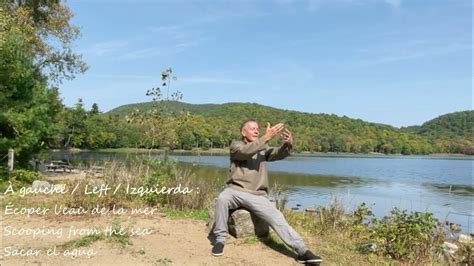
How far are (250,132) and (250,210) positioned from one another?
1.07 m

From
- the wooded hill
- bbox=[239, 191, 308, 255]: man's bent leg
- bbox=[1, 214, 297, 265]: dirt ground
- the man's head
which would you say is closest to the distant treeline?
the wooded hill

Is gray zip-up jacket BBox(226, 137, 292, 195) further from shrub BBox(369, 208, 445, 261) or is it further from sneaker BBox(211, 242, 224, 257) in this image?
shrub BBox(369, 208, 445, 261)

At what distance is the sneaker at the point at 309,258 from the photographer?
17.4 feet

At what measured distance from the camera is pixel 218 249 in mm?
5641

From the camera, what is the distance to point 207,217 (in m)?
7.61

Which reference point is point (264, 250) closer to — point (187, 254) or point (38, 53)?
point (187, 254)

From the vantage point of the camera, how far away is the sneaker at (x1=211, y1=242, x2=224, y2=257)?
562 cm

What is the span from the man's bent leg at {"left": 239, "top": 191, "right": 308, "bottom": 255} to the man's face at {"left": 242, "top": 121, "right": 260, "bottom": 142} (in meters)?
0.79

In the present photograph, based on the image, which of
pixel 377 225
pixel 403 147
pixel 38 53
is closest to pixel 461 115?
pixel 403 147

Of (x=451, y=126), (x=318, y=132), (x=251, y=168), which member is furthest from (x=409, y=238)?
(x=451, y=126)

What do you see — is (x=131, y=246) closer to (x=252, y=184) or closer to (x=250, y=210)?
(x=250, y=210)

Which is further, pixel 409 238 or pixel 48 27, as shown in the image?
pixel 48 27

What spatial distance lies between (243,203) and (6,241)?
337cm

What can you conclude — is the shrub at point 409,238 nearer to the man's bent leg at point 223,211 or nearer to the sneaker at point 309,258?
the sneaker at point 309,258
